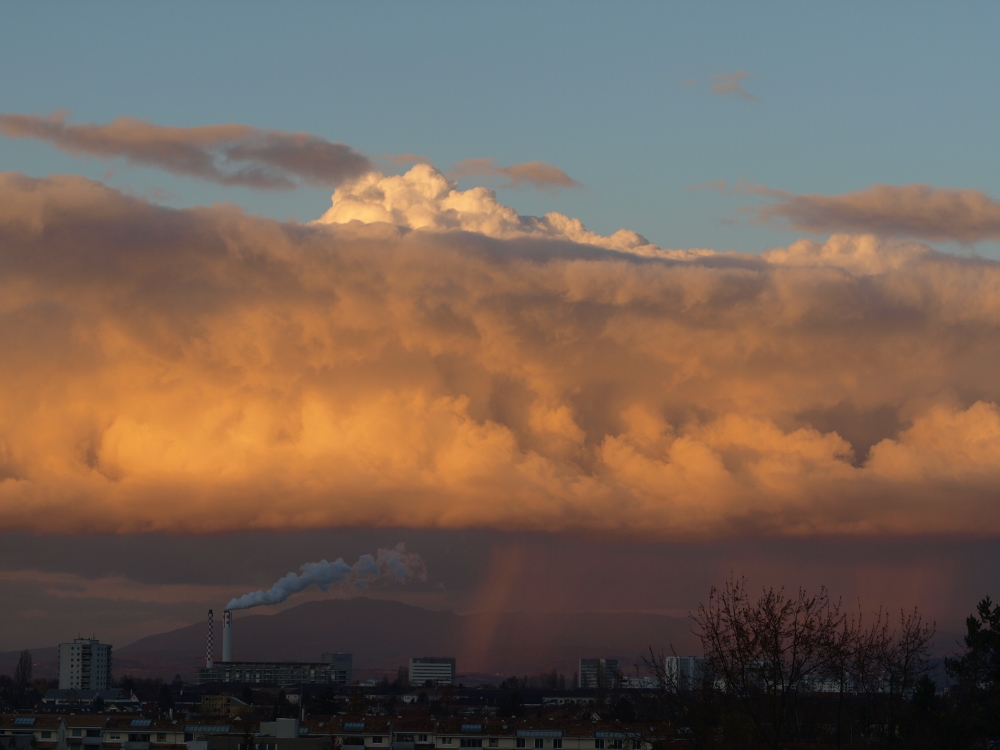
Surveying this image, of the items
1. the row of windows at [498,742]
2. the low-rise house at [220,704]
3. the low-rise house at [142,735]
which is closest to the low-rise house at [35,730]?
the low-rise house at [142,735]

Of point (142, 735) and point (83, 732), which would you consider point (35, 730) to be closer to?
point (83, 732)

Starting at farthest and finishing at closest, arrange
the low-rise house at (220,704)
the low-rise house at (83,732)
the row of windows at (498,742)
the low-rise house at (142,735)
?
1. the low-rise house at (220,704)
2. the low-rise house at (83,732)
3. the low-rise house at (142,735)
4. the row of windows at (498,742)

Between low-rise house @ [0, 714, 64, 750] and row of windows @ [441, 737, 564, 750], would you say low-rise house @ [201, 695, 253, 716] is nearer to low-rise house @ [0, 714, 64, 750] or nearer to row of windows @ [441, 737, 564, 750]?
low-rise house @ [0, 714, 64, 750]

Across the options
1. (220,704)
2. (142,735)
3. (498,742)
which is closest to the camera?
(498,742)

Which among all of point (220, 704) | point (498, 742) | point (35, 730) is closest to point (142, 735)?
point (35, 730)

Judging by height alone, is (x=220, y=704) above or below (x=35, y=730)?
below

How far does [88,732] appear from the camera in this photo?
113 meters

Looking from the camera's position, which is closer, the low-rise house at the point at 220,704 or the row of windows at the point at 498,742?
the row of windows at the point at 498,742

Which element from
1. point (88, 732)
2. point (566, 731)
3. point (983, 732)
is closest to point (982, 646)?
point (983, 732)

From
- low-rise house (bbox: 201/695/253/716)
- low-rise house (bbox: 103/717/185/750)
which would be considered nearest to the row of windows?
low-rise house (bbox: 103/717/185/750)

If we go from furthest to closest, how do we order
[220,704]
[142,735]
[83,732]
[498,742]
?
[220,704] → [83,732] → [142,735] → [498,742]

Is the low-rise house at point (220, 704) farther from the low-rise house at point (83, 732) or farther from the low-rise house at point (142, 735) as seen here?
the low-rise house at point (142, 735)

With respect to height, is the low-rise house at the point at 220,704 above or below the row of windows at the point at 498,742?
above

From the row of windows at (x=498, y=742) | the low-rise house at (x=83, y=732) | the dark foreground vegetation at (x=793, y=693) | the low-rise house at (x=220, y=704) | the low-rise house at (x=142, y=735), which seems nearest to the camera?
the dark foreground vegetation at (x=793, y=693)
